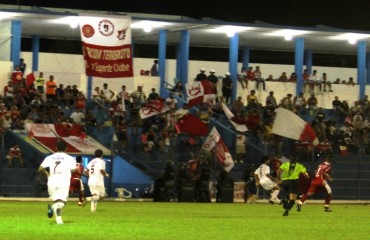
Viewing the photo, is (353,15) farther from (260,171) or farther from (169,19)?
(260,171)

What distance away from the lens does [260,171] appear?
122 ft

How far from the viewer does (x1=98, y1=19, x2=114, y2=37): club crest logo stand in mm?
37112

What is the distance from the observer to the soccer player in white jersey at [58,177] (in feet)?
73.2

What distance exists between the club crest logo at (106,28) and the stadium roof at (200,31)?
5725 mm

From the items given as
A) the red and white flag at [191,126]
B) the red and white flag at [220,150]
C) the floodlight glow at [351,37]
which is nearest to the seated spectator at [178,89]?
the red and white flag at [191,126]

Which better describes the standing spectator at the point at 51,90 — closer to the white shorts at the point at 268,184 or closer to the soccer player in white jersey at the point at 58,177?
the white shorts at the point at 268,184

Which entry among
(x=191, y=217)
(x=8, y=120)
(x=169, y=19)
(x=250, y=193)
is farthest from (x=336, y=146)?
(x=191, y=217)

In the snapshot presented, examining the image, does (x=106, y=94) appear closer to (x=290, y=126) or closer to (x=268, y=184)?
(x=290, y=126)

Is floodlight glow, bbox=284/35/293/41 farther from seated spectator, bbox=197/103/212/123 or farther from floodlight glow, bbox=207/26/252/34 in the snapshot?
seated spectator, bbox=197/103/212/123

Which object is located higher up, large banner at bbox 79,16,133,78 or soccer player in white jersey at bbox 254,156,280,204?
large banner at bbox 79,16,133,78

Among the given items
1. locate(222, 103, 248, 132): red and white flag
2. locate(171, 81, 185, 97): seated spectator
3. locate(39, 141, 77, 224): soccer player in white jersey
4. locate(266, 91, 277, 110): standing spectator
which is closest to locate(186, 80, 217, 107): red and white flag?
locate(222, 103, 248, 132): red and white flag

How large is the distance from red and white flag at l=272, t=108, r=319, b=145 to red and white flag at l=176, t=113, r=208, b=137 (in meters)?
3.10

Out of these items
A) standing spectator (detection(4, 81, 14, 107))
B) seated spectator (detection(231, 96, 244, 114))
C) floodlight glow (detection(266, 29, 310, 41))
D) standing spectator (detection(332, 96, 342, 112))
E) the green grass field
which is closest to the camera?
the green grass field

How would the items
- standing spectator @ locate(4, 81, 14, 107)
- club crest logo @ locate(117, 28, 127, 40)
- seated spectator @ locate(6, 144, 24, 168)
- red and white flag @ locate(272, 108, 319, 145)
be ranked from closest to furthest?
club crest logo @ locate(117, 28, 127, 40), seated spectator @ locate(6, 144, 24, 168), red and white flag @ locate(272, 108, 319, 145), standing spectator @ locate(4, 81, 14, 107)
